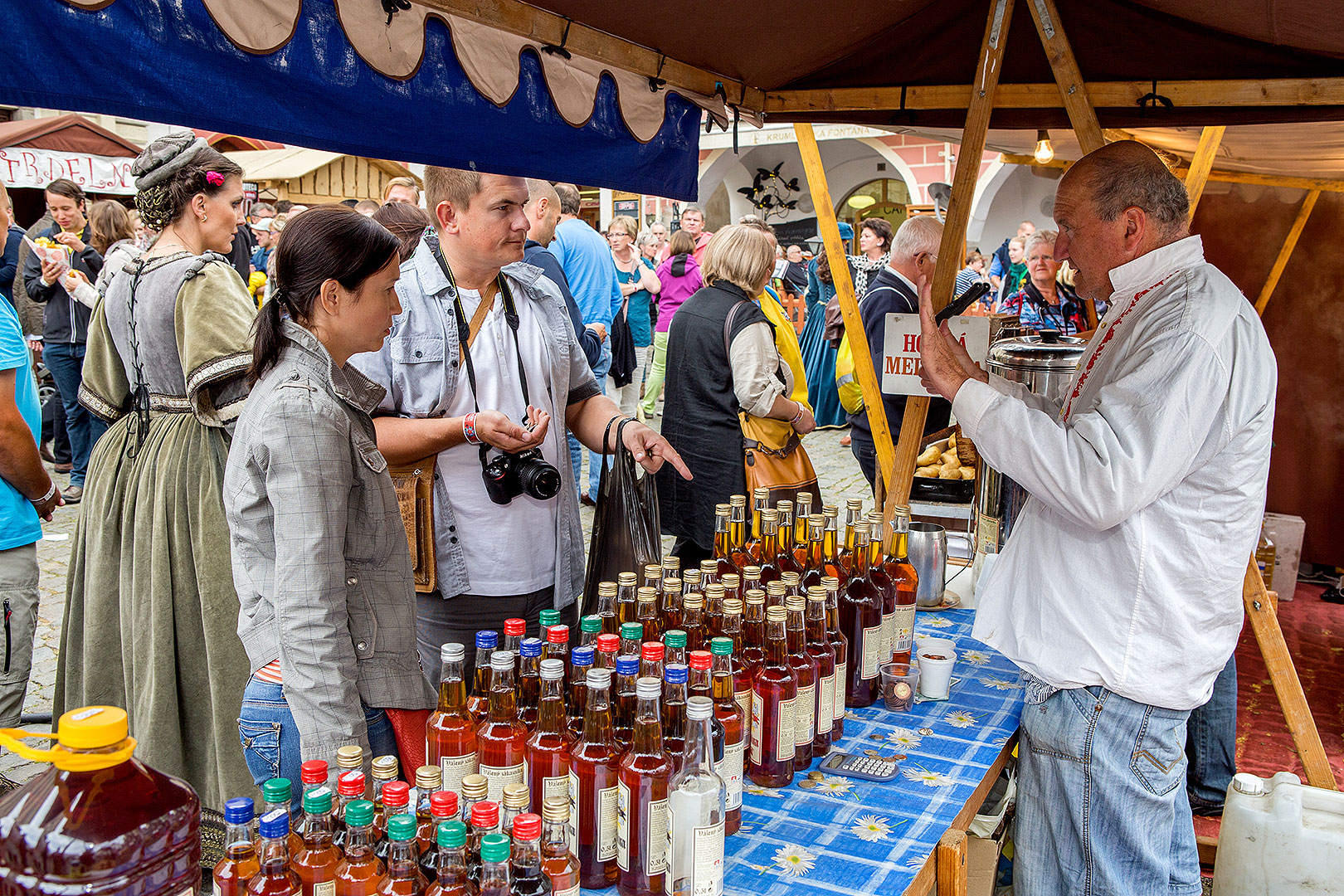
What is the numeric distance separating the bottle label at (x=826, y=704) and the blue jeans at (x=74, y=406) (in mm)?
7301

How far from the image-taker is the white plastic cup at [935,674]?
2.50m

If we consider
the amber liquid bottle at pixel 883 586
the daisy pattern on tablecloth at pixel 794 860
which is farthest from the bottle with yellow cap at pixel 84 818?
the amber liquid bottle at pixel 883 586

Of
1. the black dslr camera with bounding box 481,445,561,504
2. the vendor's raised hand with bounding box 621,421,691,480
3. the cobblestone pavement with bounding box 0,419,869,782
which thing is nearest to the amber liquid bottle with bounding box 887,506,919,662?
the vendor's raised hand with bounding box 621,421,691,480

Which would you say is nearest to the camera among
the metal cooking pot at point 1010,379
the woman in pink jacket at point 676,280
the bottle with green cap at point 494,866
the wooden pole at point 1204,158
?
the bottle with green cap at point 494,866

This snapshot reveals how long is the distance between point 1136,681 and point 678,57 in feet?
7.07

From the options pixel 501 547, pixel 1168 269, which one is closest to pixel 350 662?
pixel 501 547

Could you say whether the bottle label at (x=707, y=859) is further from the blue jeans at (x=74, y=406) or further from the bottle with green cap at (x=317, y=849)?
the blue jeans at (x=74, y=406)

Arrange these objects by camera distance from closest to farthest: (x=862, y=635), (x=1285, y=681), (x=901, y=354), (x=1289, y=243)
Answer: (x=862, y=635) < (x=1285, y=681) < (x=901, y=354) < (x=1289, y=243)

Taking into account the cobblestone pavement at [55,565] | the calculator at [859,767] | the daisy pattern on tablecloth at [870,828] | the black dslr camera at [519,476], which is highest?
the black dslr camera at [519,476]

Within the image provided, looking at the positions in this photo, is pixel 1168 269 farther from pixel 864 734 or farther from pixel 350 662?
pixel 350 662

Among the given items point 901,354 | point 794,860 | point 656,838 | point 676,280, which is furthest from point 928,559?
point 676,280

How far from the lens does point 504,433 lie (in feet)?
8.05

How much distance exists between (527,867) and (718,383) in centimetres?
332

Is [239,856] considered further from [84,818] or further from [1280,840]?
[1280,840]
